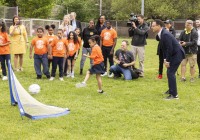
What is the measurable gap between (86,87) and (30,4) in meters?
31.3

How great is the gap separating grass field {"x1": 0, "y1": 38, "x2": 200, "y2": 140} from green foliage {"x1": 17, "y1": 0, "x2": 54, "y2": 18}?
3003 centimetres

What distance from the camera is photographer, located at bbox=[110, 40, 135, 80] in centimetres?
1141

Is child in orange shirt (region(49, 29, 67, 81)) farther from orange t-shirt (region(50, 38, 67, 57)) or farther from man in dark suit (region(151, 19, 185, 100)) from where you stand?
man in dark suit (region(151, 19, 185, 100))

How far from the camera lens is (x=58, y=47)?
427 inches

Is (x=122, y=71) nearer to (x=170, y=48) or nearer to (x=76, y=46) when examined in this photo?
(x=76, y=46)

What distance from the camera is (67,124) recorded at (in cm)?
638

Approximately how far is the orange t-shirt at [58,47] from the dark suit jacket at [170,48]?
348 cm

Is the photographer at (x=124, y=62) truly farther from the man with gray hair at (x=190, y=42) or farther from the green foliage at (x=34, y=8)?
the green foliage at (x=34, y=8)

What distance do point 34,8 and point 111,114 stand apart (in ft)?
113

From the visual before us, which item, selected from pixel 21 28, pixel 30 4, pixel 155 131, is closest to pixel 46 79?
pixel 21 28

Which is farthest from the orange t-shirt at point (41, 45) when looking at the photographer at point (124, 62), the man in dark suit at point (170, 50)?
the man in dark suit at point (170, 50)

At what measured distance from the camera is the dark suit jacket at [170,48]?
327 inches

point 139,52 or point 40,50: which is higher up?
point 40,50

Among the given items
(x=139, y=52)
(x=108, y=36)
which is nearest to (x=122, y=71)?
(x=139, y=52)
